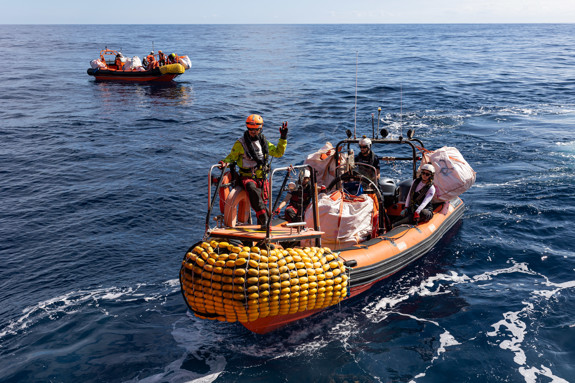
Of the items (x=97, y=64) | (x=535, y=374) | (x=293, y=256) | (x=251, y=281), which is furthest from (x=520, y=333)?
(x=97, y=64)

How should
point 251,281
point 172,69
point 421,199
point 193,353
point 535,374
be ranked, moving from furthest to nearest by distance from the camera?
1. point 172,69
2. point 421,199
3. point 193,353
4. point 535,374
5. point 251,281

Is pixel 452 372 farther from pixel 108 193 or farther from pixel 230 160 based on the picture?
pixel 108 193

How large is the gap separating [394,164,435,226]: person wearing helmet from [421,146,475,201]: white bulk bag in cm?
42

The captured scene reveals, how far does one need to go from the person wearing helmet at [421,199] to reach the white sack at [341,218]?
1.36 meters

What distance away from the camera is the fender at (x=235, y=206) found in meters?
7.82

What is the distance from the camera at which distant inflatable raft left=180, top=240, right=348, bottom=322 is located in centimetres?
638

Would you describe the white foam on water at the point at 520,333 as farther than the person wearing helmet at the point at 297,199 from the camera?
No

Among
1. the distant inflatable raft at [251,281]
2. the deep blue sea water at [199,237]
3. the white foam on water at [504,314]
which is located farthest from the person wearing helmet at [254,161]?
the white foam on water at [504,314]

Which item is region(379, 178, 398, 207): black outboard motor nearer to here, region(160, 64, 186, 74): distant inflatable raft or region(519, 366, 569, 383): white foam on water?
region(519, 366, 569, 383): white foam on water

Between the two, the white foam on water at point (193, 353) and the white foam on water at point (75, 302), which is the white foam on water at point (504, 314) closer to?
the white foam on water at point (193, 353)

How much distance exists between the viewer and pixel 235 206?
792cm

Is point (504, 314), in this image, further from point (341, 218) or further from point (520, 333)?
point (341, 218)

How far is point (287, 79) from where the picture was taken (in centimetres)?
3547

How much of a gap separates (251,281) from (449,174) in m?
5.71
